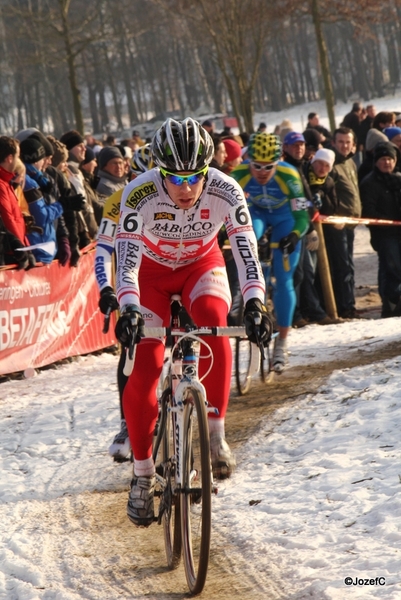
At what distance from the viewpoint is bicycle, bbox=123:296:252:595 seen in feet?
13.5

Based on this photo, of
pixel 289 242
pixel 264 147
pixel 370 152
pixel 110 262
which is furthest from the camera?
pixel 370 152

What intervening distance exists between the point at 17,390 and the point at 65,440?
6.42ft

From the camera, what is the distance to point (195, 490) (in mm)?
4277

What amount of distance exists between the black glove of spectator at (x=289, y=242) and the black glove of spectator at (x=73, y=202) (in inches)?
108

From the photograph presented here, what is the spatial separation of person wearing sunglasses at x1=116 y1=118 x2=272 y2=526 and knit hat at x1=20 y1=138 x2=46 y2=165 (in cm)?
493

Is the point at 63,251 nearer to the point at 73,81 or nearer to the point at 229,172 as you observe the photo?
the point at 229,172

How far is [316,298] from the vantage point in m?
12.4

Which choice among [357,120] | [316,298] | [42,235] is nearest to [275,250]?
[42,235]

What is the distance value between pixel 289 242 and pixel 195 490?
456 centimetres

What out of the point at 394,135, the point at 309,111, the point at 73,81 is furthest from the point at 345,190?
the point at 309,111

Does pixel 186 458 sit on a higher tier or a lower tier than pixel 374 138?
lower

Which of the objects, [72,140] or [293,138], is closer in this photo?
[293,138]

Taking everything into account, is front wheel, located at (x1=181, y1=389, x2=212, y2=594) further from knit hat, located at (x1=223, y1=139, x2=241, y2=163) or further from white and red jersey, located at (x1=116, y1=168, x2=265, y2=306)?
knit hat, located at (x1=223, y1=139, x2=241, y2=163)

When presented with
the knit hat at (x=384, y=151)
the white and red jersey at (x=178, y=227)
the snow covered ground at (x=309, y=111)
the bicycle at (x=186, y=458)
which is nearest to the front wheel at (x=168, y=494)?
the bicycle at (x=186, y=458)
